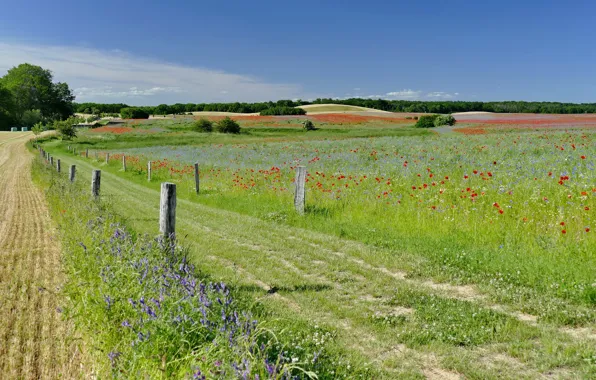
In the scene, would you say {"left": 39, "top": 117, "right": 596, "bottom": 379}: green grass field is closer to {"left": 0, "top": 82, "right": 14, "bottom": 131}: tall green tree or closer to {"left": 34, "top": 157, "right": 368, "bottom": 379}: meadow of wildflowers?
{"left": 34, "top": 157, "right": 368, "bottom": 379}: meadow of wildflowers

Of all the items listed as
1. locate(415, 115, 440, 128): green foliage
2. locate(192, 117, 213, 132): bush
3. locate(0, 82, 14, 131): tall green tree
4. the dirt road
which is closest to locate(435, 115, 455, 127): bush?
locate(415, 115, 440, 128): green foliage

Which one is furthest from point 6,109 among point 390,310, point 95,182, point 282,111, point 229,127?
point 390,310

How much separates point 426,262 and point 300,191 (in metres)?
5.40

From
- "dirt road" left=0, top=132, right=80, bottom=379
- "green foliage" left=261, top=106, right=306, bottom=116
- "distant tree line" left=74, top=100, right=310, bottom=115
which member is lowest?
"dirt road" left=0, top=132, right=80, bottom=379

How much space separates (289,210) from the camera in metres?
12.4

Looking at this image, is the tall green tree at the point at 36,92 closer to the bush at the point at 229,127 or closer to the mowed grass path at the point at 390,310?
the bush at the point at 229,127

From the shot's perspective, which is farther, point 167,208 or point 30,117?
point 30,117

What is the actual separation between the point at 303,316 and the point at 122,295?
2.23 m

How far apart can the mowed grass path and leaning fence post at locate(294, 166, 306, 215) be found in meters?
2.28

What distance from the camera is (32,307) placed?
612 centimetres

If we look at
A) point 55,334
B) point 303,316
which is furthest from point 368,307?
point 55,334

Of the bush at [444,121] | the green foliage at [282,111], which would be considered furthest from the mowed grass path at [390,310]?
the green foliage at [282,111]

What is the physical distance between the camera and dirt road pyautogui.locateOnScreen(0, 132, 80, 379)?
4.62 metres

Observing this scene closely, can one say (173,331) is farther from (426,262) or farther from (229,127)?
(229,127)
